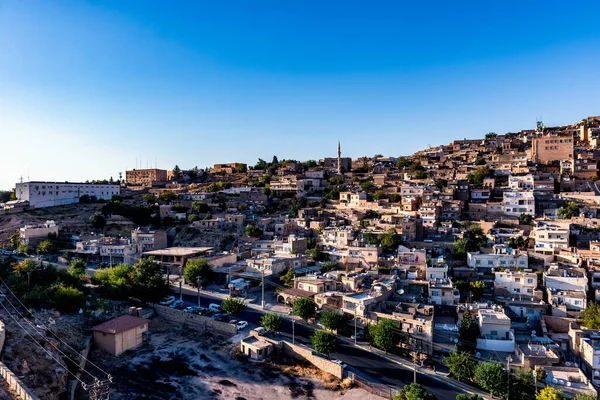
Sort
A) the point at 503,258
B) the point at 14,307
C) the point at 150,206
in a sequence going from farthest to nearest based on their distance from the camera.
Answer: the point at 150,206 < the point at 503,258 < the point at 14,307

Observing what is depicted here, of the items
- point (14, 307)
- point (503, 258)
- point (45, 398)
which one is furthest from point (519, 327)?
point (14, 307)

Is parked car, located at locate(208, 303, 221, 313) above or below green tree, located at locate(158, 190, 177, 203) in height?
below

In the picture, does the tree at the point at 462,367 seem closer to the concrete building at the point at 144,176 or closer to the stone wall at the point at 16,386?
the stone wall at the point at 16,386

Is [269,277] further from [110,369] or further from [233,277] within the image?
[110,369]

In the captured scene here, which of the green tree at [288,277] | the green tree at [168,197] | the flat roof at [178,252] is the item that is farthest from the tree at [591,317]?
the green tree at [168,197]

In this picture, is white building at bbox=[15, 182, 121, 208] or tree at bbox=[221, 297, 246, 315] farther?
white building at bbox=[15, 182, 121, 208]

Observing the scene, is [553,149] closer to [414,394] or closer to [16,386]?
[414,394]

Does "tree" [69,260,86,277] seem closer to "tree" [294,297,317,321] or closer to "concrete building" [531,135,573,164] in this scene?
"tree" [294,297,317,321]

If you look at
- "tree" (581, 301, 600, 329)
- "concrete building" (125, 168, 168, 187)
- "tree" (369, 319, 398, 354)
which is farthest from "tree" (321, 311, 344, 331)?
"concrete building" (125, 168, 168, 187)
